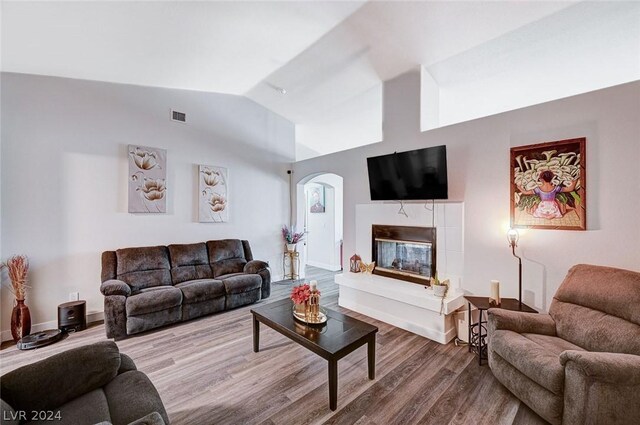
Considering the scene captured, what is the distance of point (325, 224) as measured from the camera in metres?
6.97

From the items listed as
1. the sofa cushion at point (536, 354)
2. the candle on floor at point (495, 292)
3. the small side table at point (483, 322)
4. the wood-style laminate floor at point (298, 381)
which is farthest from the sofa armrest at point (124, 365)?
the candle on floor at point (495, 292)

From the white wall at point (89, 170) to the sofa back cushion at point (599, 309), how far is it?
14.9 ft

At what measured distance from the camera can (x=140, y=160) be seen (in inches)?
151

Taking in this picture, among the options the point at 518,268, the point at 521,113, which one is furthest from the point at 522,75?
the point at 518,268

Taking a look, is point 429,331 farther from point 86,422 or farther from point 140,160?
point 140,160

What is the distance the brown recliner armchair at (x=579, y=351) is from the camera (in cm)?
153

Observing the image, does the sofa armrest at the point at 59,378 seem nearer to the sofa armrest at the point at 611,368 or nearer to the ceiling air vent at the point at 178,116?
the sofa armrest at the point at 611,368

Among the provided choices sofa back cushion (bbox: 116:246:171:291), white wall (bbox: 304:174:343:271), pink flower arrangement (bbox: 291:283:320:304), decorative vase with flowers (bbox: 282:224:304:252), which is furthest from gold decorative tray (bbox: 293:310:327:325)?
white wall (bbox: 304:174:343:271)

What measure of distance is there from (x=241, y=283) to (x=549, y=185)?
3872 mm

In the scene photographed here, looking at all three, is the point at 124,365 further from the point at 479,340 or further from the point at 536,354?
the point at 479,340

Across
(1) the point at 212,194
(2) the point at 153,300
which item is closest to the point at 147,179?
(1) the point at 212,194

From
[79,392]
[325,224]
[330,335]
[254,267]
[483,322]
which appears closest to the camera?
[79,392]

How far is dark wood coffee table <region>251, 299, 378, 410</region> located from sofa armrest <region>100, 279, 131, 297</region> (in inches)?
68.5

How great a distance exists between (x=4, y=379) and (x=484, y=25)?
4.55 metres
